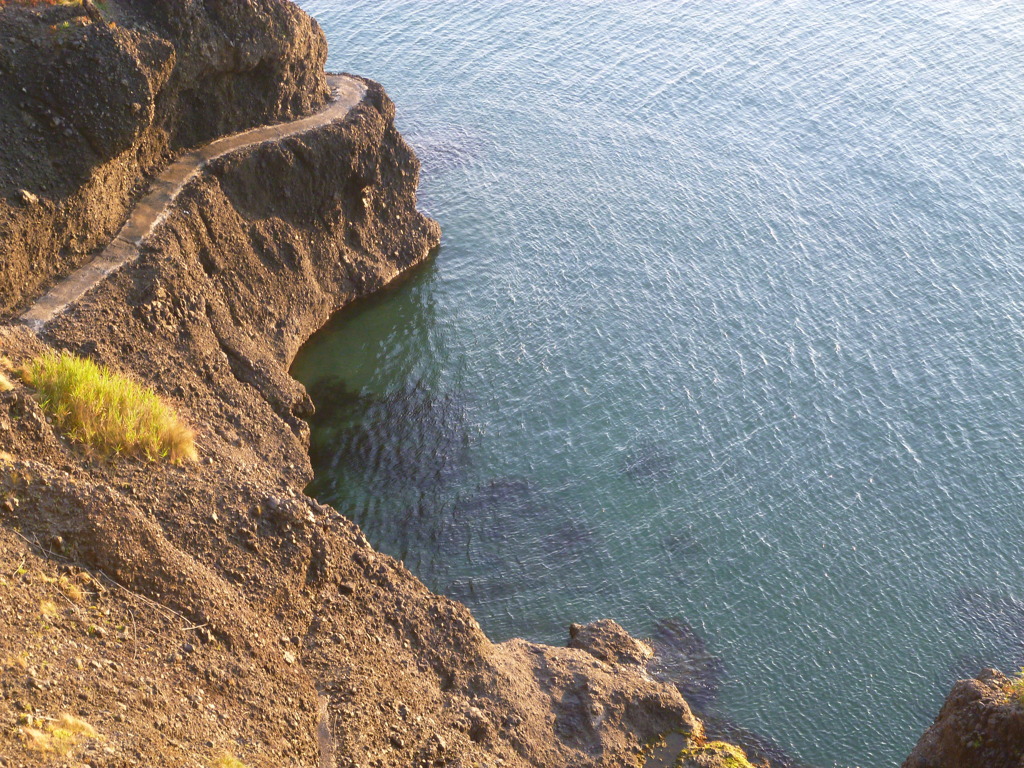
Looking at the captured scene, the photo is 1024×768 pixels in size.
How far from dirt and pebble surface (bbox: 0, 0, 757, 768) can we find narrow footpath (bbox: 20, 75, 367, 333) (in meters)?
0.63

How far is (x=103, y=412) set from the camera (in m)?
30.2

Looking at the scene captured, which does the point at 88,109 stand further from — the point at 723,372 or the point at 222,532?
the point at 723,372


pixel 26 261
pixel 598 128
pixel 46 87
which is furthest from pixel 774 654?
pixel 598 128

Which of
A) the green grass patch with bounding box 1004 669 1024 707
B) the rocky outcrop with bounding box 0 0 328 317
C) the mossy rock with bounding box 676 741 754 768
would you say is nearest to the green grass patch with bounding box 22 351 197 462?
the rocky outcrop with bounding box 0 0 328 317

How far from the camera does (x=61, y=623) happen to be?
23.2 meters

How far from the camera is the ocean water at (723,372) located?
3809 centimetres

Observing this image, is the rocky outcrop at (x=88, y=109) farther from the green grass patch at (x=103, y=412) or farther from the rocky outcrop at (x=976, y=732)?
the rocky outcrop at (x=976, y=732)

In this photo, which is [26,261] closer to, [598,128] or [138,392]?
[138,392]

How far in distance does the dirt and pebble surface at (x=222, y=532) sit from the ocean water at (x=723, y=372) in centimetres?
426

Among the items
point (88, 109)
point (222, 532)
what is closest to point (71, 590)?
point (222, 532)

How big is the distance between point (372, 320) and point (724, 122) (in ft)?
124

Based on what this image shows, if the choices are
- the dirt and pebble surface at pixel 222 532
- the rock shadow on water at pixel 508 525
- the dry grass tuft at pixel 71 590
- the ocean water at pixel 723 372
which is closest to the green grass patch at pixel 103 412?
the dirt and pebble surface at pixel 222 532

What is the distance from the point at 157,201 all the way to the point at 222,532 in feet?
72.7

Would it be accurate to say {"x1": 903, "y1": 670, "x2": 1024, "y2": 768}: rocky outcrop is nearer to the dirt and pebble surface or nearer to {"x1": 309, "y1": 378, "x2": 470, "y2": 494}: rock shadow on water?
the dirt and pebble surface
